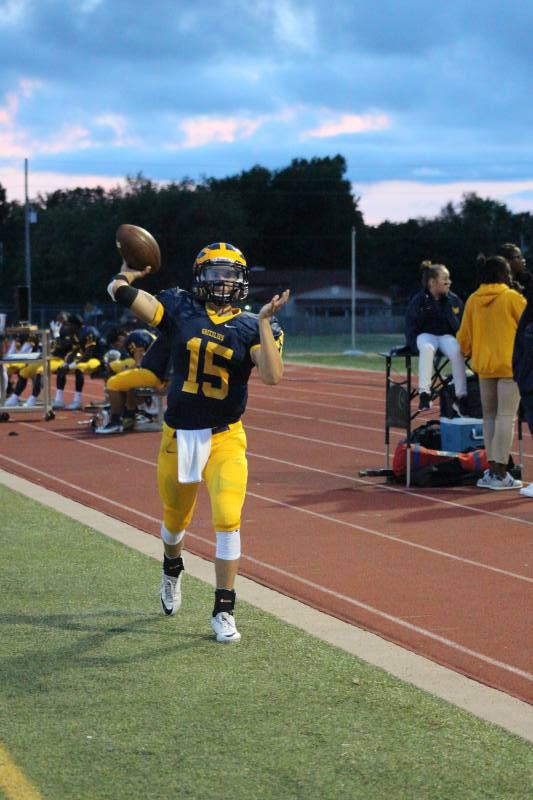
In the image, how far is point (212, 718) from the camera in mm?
5246

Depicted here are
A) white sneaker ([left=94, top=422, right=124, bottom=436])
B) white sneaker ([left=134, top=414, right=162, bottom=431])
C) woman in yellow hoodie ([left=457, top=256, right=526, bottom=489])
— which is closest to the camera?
woman in yellow hoodie ([left=457, top=256, right=526, bottom=489])

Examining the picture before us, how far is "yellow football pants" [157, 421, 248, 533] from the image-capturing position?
6719mm

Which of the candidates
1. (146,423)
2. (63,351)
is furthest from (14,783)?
(63,351)

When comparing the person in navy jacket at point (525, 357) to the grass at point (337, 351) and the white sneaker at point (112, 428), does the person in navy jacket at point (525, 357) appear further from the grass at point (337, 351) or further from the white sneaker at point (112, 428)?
the grass at point (337, 351)

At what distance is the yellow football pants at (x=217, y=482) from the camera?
22.0ft

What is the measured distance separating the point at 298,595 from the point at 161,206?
8672cm

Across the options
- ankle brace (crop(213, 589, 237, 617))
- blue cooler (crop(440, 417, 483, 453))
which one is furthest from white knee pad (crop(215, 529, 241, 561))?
blue cooler (crop(440, 417, 483, 453))

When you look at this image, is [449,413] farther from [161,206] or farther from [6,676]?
[161,206]

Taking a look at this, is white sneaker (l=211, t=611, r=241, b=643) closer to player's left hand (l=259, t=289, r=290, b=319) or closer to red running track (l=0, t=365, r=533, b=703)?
red running track (l=0, t=365, r=533, b=703)

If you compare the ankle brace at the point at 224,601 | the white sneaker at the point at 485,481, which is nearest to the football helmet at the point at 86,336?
the white sneaker at the point at 485,481

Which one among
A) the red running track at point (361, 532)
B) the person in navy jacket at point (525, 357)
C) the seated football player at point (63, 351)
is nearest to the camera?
the red running track at point (361, 532)

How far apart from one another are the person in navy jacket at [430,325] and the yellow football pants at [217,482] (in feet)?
22.4

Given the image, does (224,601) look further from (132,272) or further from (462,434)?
(462,434)

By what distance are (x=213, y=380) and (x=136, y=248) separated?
100 cm
